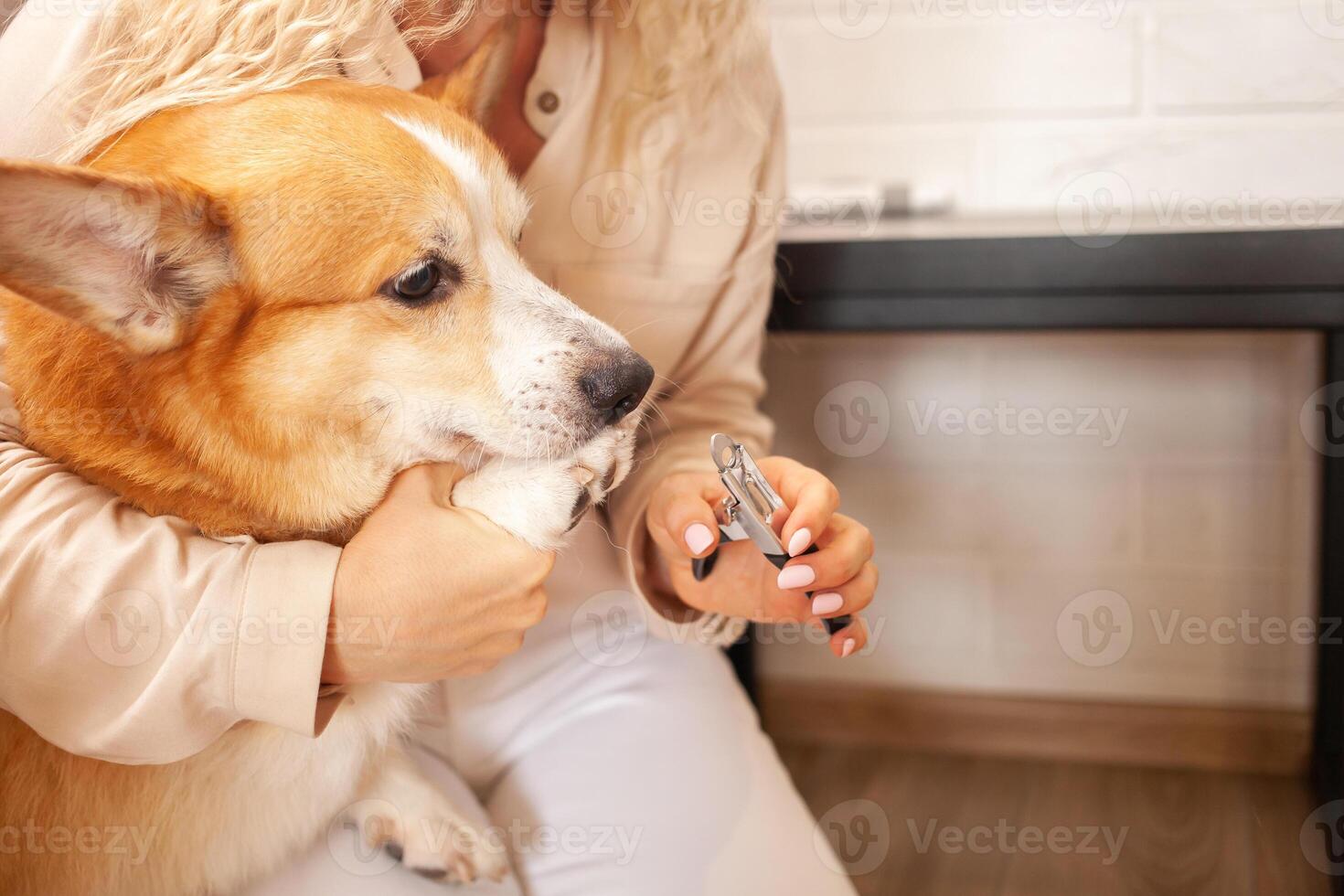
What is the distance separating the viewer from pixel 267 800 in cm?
75

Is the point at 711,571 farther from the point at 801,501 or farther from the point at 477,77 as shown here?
the point at 477,77

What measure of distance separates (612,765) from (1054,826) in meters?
0.83

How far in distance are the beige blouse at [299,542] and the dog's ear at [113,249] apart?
13 cm

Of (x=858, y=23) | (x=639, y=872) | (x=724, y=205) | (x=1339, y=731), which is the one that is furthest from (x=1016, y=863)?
(x=858, y=23)

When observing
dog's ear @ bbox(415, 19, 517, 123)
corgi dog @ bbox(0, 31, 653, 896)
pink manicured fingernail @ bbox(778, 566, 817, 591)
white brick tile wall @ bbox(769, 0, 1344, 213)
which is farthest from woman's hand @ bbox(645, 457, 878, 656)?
white brick tile wall @ bbox(769, 0, 1344, 213)

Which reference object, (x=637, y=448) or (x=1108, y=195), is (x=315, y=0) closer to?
(x=637, y=448)

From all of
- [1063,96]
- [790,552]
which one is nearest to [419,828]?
[790,552]

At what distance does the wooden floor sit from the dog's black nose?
0.94 meters

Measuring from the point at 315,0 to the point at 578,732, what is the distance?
67 centimetres

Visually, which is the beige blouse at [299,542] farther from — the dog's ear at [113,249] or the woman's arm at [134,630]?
the dog's ear at [113,249]

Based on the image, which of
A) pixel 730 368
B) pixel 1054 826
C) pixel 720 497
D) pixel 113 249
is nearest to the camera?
pixel 113 249

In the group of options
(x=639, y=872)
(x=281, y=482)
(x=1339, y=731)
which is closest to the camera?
(x=281, y=482)

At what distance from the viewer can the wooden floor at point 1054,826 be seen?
51.8 inches

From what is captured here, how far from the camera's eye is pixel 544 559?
685mm
